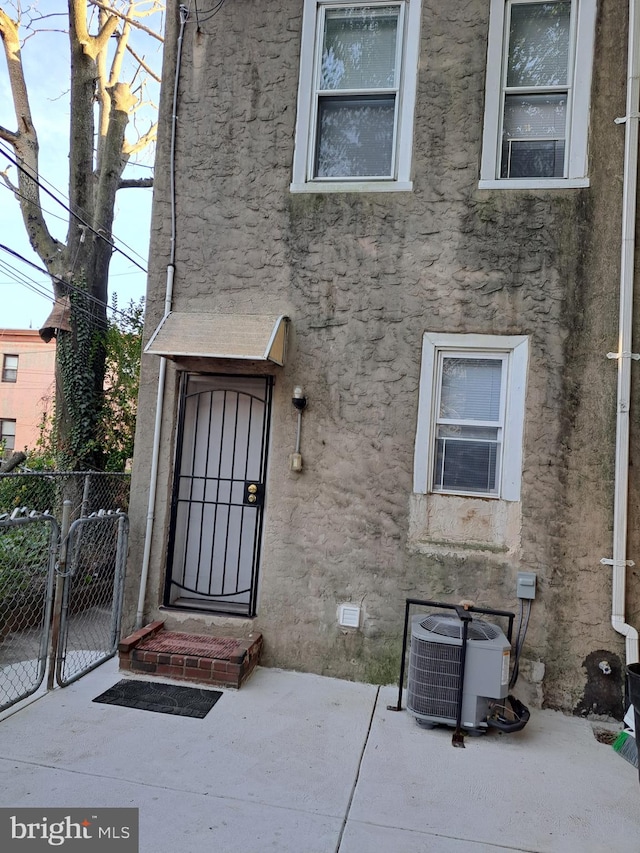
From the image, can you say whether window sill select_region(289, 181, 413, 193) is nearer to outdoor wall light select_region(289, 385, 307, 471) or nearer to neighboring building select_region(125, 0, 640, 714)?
neighboring building select_region(125, 0, 640, 714)

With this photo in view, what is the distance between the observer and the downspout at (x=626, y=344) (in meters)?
4.10

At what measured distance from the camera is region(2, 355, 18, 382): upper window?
2272cm

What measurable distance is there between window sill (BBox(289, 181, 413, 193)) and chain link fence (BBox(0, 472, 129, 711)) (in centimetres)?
325

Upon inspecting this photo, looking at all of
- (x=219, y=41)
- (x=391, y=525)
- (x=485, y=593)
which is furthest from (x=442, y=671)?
(x=219, y=41)

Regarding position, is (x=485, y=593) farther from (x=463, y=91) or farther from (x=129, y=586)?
(x=463, y=91)

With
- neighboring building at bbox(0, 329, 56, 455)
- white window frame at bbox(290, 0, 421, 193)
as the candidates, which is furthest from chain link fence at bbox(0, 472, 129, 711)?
neighboring building at bbox(0, 329, 56, 455)

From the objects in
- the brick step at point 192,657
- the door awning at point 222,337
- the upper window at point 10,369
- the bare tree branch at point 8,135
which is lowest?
the brick step at point 192,657

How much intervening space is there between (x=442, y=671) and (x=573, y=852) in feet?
4.09

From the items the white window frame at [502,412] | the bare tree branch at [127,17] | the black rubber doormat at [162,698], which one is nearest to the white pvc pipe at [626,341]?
the white window frame at [502,412]

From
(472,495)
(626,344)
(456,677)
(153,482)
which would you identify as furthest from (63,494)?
(626,344)

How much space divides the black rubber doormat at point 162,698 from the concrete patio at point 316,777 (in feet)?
0.27

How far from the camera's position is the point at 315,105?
4.91 metres

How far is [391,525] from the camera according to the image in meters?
4.52

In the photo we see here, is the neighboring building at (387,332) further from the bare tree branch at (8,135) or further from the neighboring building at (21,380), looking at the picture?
the neighboring building at (21,380)
